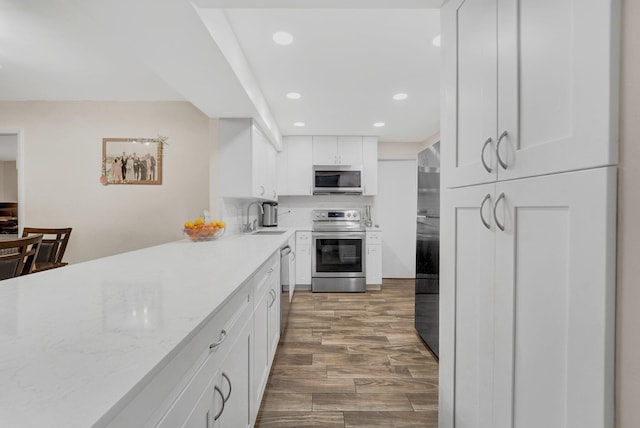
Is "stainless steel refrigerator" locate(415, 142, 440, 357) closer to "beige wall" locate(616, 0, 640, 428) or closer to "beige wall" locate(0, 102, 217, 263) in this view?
"beige wall" locate(616, 0, 640, 428)

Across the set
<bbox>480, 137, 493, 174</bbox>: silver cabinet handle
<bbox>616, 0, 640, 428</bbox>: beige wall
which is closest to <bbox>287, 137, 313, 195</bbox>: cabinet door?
<bbox>480, 137, 493, 174</bbox>: silver cabinet handle

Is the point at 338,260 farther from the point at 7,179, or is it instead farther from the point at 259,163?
the point at 7,179

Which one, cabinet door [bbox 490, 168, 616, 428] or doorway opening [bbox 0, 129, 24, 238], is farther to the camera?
doorway opening [bbox 0, 129, 24, 238]

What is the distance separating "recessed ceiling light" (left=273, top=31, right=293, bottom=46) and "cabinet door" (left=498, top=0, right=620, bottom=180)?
4.67ft

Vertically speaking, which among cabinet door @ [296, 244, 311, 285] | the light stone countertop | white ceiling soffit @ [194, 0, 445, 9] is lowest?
cabinet door @ [296, 244, 311, 285]

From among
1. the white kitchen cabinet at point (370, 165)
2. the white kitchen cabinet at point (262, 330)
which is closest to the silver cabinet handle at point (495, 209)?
the white kitchen cabinet at point (262, 330)

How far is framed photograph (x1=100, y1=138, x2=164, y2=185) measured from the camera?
371 cm

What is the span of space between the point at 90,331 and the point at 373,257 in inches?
156

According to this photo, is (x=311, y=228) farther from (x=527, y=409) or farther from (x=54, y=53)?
(x=527, y=409)

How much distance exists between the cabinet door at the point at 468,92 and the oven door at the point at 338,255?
3.13 meters

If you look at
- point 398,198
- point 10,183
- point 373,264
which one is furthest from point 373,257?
point 10,183

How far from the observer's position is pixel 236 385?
1170 mm

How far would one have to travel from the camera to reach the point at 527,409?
80cm

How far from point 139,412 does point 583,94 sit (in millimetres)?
1061
